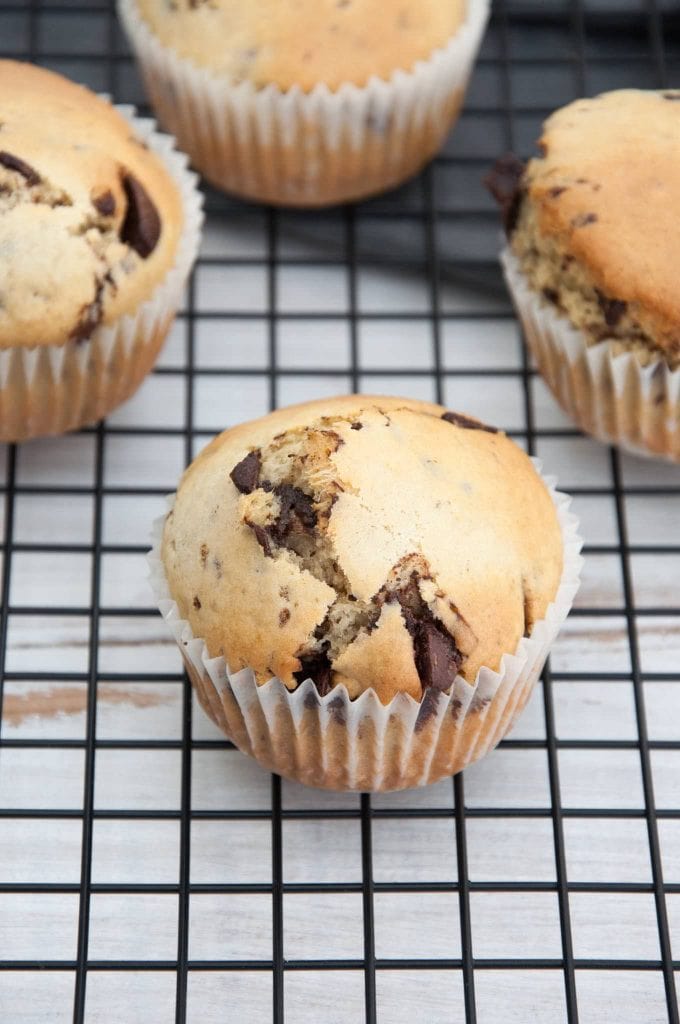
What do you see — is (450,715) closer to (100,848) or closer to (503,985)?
(503,985)

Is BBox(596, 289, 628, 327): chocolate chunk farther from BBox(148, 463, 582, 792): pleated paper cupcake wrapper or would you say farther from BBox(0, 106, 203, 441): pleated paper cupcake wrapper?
BBox(0, 106, 203, 441): pleated paper cupcake wrapper

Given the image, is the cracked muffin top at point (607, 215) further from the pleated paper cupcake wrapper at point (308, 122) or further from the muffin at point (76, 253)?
the muffin at point (76, 253)

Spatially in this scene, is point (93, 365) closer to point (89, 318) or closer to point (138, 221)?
point (89, 318)

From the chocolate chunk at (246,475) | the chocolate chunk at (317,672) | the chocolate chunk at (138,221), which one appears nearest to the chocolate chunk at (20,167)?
the chocolate chunk at (138,221)

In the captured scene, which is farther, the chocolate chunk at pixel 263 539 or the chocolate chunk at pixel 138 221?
the chocolate chunk at pixel 138 221

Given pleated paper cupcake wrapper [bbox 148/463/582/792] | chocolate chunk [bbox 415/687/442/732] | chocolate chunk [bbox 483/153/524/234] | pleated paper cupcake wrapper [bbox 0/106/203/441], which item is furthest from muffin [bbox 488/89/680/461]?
chocolate chunk [bbox 415/687/442/732]

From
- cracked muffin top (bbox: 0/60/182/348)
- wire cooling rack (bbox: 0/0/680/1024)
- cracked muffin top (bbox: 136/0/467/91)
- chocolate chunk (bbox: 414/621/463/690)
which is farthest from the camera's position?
cracked muffin top (bbox: 136/0/467/91)
